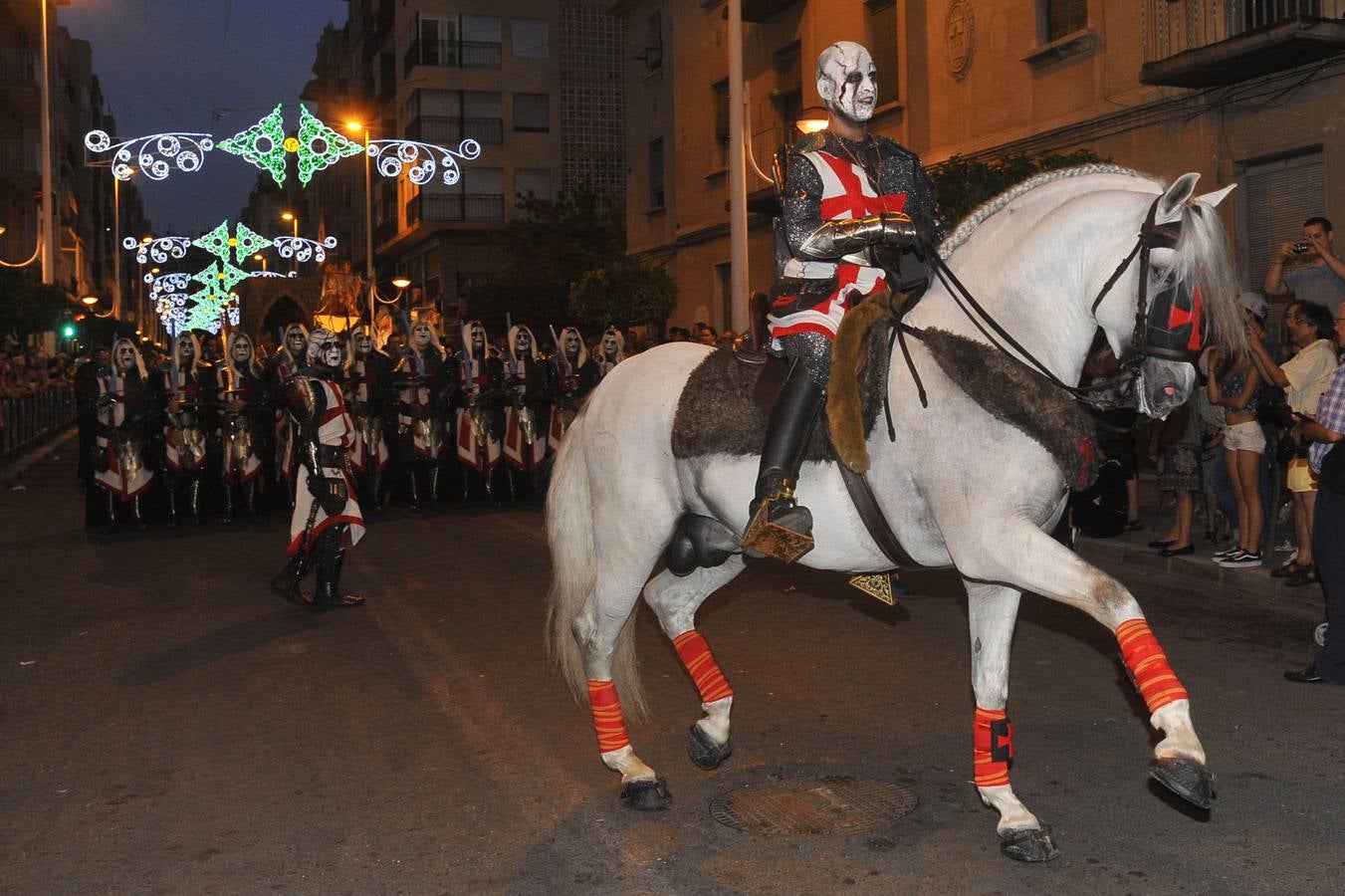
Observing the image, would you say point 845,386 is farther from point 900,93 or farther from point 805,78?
point 805,78

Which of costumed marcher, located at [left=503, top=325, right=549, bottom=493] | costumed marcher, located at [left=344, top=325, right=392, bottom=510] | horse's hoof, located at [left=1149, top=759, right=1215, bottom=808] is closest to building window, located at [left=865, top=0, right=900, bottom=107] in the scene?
costumed marcher, located at [left=503, top=325, right=549, bottom=493]

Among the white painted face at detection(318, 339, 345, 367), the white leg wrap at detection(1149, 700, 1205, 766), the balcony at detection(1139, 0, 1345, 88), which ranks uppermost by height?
the balcony at detection(1139, 0, 1345, 88)

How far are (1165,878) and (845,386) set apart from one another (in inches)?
74.7

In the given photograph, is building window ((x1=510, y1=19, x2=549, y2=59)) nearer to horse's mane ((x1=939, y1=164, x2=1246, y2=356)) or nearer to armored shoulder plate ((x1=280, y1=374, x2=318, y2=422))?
armored shoulder plate ((x1=280, y1=374, x2=318, y2=422))

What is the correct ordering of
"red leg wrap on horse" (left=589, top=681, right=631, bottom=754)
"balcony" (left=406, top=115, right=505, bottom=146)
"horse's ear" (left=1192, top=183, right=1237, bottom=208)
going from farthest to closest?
"balcony" (left=406, top=115, right=505, bottom=146), "red leg wrap on horse" (left=589, top=681, right=631, bottom=754), "horse's ear" (left=1192, top=183, right=1237, bottom=208)

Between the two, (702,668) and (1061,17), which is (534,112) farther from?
(702,668)

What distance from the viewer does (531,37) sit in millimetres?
52125

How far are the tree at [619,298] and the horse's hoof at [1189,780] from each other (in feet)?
65.8

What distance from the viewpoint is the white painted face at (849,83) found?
16.3 ft

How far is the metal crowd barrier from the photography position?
23.2 m

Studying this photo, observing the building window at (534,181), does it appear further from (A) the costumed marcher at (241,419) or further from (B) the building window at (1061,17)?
(A) the costumed marcher at (241,419)

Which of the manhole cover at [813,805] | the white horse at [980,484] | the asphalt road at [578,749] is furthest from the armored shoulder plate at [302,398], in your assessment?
the manhole cover at [813,805]

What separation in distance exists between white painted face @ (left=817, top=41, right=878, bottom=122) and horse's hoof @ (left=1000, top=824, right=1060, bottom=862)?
2.60 meters

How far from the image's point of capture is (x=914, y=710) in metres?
6.39
